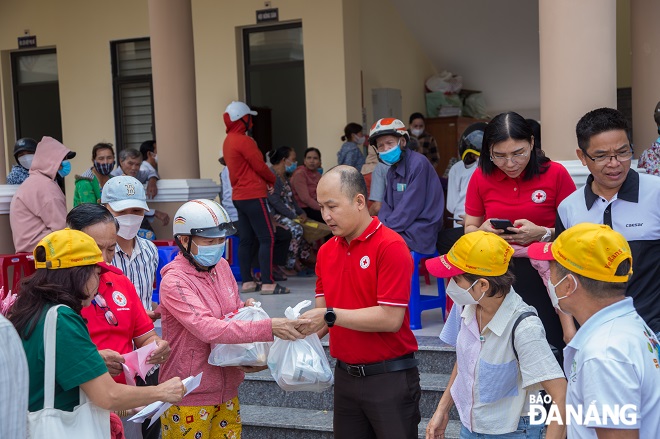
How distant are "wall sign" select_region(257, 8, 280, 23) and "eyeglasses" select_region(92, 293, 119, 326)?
7979 millimetres

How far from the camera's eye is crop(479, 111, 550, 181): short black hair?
12.1 ft

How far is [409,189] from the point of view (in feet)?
19.9

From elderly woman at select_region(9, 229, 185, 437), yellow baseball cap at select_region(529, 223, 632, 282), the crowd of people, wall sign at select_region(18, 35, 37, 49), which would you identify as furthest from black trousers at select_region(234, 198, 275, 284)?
wall sign at select_region(18, 35, 37, 49)

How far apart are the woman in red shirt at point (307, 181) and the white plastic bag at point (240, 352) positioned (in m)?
6.07

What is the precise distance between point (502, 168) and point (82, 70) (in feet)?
30.6

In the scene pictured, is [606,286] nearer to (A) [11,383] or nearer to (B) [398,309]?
(B) [398,309]

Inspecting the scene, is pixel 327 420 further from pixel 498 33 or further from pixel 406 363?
pixel 498 33

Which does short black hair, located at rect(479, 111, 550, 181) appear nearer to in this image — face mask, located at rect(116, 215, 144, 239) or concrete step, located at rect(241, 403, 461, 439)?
concrete step, located at rect(241, 403, 461, 439)

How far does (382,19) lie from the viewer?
37.7ft

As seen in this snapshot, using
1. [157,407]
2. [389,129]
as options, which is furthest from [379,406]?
[389,129]

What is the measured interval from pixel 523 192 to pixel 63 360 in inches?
91.4

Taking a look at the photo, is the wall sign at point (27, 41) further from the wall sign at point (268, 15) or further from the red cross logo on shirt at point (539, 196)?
the red cross logo on shirt at point (539, 196)

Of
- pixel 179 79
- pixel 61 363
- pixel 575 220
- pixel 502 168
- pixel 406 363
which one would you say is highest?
pixel 179 79

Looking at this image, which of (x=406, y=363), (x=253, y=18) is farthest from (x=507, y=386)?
(x=253, y=18)
